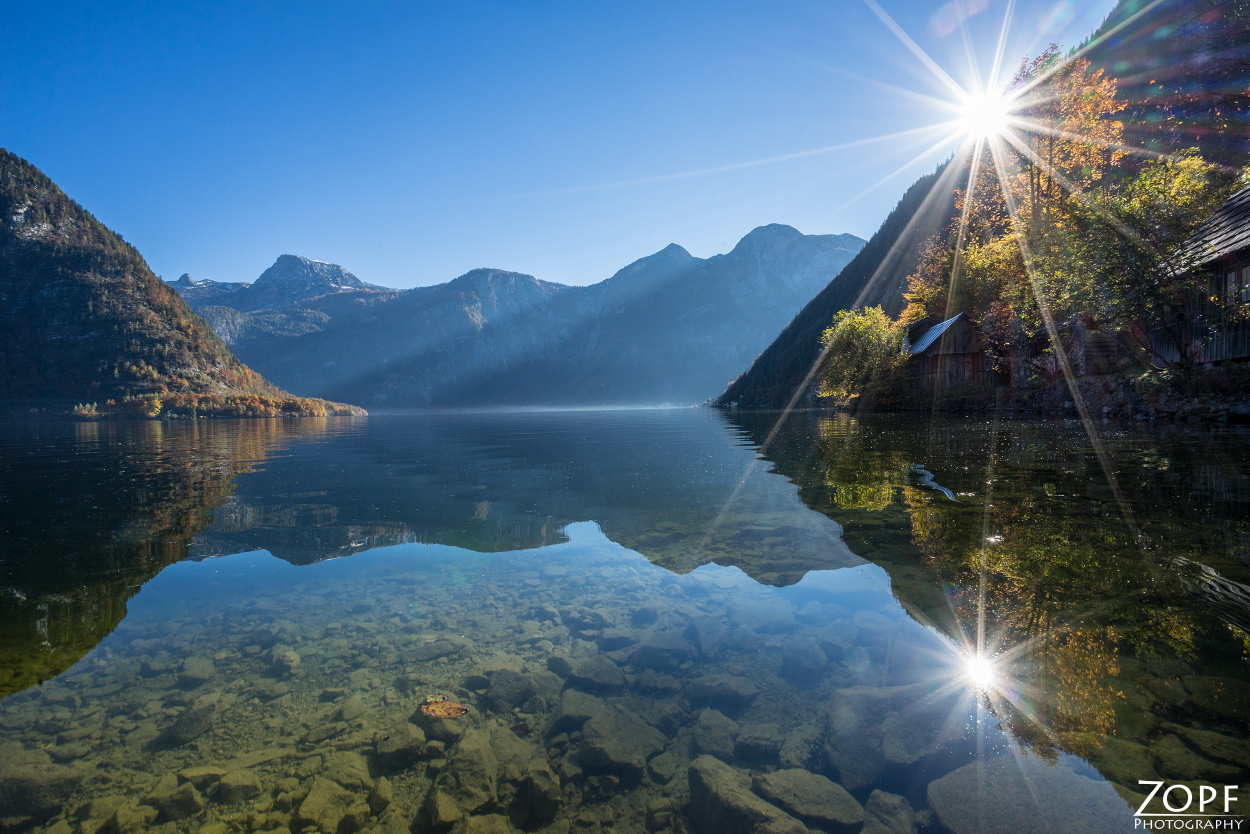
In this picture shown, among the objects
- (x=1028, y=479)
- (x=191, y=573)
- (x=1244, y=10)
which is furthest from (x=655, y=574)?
(x=1244, y=10)

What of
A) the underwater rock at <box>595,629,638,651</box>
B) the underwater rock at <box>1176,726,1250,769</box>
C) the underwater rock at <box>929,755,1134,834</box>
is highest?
the underwater rock at <box>1176,726,1250,769</box>

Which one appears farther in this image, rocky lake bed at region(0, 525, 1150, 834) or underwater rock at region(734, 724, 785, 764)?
underwater rock at region(734, 724, 785, 764)

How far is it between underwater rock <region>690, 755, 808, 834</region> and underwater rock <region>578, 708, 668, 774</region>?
0.44m

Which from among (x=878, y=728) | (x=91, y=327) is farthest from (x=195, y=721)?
(x=91, y=327)

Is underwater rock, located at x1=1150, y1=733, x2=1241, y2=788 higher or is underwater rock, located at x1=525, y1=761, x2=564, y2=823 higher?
underwater rock, located at x1=1150, y1=733, x2=1241, y2=788

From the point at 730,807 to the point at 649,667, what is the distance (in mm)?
1917

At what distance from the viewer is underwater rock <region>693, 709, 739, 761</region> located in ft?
12.9

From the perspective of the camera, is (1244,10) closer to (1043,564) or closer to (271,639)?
(1043,564)

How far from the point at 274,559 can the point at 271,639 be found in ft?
12.0

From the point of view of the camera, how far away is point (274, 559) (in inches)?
353

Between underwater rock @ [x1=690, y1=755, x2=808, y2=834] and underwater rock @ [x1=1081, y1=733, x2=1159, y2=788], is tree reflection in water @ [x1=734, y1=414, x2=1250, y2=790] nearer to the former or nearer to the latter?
underwater rock @ [x1=1081, y1=733, x2=1159, y2=788]

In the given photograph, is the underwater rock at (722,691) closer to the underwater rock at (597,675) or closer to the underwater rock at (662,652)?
the underwater rock at (662,652)

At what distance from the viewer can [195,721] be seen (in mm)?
4438

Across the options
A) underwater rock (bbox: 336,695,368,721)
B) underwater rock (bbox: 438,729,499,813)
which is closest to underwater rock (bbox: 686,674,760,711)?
underwater rock (bbox: 438,729,499,813)
